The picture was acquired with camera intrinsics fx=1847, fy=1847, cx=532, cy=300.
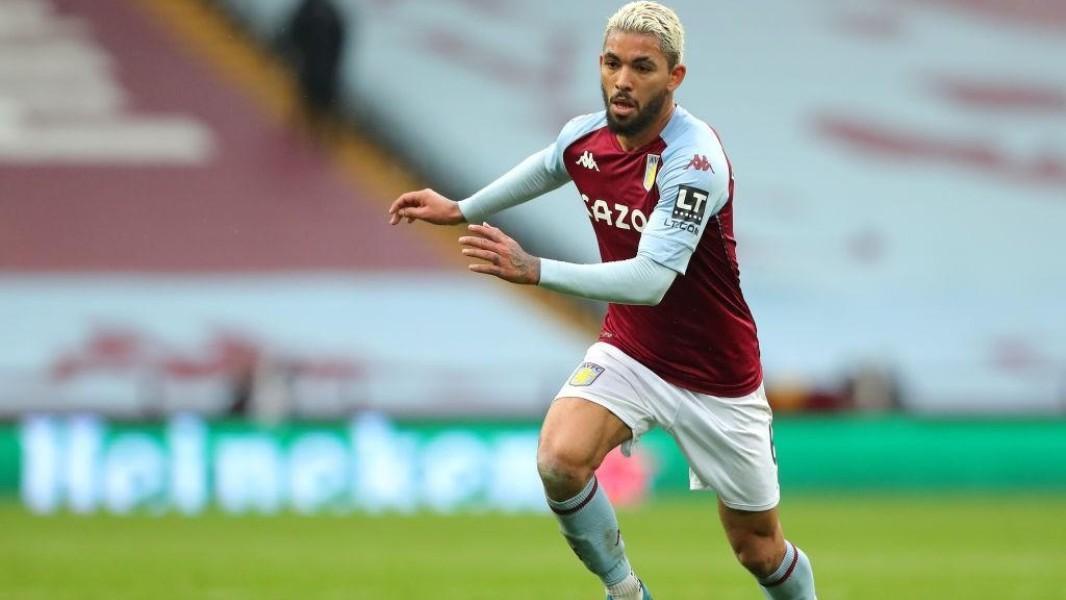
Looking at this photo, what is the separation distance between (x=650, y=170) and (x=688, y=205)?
0.24m

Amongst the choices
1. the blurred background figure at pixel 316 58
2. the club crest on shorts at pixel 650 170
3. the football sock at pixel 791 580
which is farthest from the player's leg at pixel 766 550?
the blurred background figure at pixel 316 58

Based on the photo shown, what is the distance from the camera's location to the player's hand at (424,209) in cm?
697

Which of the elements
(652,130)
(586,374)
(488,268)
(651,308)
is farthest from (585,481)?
(652,130)

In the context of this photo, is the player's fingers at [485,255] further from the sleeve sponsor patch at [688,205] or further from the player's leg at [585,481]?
the player's leg at [585,481]

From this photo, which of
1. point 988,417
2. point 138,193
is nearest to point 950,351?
point 988,417

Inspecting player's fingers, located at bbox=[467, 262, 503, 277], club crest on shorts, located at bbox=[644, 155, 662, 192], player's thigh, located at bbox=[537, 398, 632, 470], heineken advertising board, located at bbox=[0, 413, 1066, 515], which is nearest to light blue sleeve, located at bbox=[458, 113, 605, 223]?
club crest on shorts, located at bbox=[644, 155, 662, 192]

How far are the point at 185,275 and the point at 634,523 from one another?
27.9 feet

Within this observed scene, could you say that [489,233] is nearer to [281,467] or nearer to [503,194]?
[503,194]

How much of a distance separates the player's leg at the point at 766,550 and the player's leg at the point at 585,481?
0.49m

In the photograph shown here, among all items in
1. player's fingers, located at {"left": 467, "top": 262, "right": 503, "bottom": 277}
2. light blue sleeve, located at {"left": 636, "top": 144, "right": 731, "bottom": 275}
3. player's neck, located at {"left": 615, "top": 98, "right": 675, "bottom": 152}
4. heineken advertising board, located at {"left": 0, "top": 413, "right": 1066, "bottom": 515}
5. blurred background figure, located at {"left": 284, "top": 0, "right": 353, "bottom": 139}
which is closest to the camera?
player's fingers, located at {"left": 467, "top": 262, "right": 503, "bottom": 277}

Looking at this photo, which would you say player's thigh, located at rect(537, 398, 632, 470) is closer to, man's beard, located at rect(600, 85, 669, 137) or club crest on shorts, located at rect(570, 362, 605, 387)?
club crest on shorts, located at rect(570, 362, 605, 387)

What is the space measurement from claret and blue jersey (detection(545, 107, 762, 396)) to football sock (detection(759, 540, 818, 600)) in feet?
2.29

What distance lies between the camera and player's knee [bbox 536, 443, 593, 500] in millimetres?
6691

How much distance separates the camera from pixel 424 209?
23.0 ft
